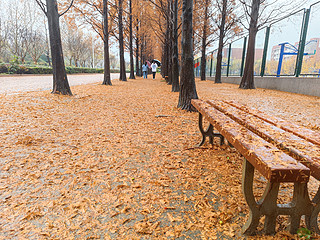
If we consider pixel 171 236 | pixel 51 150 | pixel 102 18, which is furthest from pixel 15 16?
pixel 171 236

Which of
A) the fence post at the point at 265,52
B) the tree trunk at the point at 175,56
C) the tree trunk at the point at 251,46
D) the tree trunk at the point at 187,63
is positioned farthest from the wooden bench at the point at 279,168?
the fence post at the point at 265,52

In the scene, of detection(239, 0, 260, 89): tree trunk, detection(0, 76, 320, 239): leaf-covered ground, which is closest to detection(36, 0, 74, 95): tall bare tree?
detection(0, 76, 320, 239): leaf-covered ground

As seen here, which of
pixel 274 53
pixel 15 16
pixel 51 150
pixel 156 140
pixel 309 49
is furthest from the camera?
pixel 15 16

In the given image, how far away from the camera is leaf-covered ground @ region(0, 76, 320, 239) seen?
5.28 feet

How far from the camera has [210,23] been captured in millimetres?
17625

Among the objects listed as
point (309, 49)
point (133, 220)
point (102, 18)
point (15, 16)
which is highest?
point (15, 16)

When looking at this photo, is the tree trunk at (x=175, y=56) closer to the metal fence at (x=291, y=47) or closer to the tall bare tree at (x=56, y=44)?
the tall bare tree at (x=56, y=44)

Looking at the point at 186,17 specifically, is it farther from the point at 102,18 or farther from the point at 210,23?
the point at 210,23

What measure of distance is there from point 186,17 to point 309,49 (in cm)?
779

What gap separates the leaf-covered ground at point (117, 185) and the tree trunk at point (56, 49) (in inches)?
162

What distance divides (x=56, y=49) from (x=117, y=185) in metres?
7.29

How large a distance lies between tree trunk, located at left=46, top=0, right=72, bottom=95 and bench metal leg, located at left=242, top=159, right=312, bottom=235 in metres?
7.94

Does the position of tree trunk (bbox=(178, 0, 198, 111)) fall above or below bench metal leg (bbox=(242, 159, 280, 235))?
above

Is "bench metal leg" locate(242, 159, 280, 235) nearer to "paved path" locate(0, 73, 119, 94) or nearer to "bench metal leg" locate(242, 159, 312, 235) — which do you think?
"bench metal leg" locate(242, 159, 312, 235)
